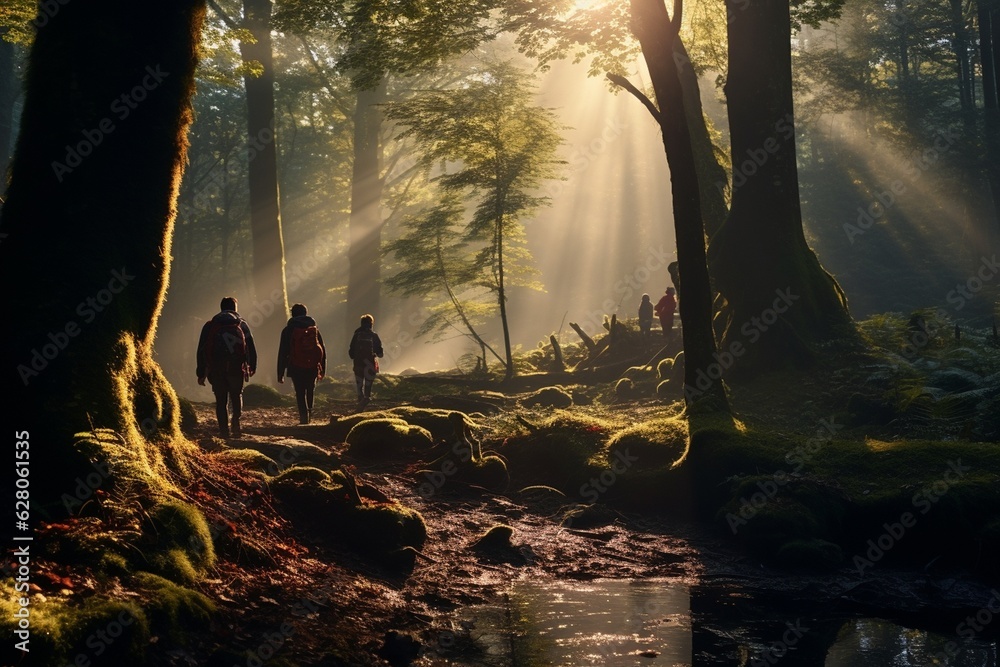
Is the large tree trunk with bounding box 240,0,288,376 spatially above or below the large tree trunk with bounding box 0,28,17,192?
below

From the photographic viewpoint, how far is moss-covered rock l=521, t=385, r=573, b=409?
18281mm

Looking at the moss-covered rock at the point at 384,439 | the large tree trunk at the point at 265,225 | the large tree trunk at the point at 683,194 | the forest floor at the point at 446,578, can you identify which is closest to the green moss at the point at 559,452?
the forest floor at the point at 446,578

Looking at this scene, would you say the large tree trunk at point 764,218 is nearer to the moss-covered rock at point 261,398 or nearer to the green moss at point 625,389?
the green moss at point 625,389

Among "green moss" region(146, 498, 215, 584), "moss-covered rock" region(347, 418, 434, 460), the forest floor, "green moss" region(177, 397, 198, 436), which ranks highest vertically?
"green moss" region(177, 397, 198, 436)

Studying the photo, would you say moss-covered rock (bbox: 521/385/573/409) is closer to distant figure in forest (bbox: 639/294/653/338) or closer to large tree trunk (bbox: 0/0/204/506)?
distant figure in forest (bbox: 639/294/653/338)

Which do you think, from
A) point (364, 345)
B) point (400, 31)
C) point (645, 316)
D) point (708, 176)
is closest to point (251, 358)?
point (364, 345)

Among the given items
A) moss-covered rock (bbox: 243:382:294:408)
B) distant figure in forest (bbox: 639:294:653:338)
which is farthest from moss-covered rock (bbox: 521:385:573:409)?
distant figure in forest (bbox: 639:294:653:338)

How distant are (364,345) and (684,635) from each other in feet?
36.1

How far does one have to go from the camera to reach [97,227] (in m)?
6.71

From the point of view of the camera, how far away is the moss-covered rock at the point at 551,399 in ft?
60.0

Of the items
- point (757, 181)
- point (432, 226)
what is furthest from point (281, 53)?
point (757, 181)

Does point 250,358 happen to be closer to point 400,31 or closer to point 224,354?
point 224,354

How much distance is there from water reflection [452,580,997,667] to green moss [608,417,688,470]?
3362mm

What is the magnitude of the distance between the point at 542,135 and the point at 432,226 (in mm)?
4640
